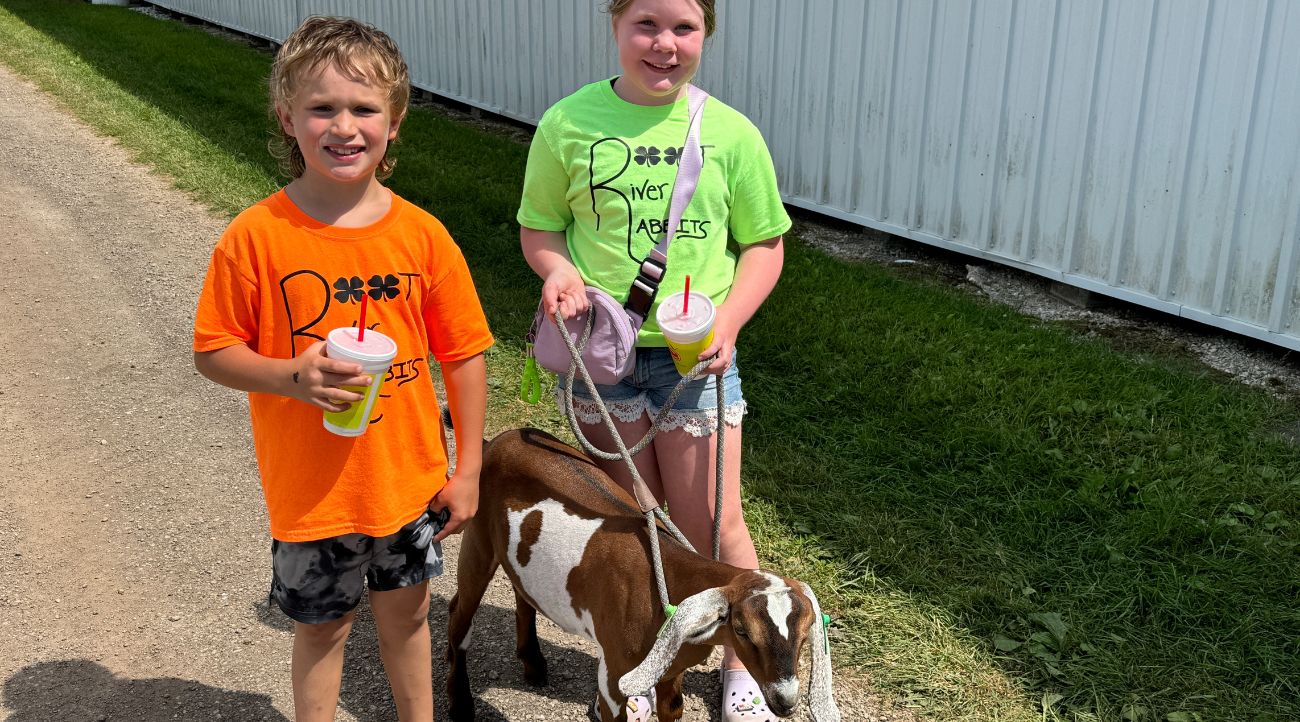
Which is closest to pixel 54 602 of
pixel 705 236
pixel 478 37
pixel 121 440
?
pixel 121 440

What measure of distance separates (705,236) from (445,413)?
1809 millimetres

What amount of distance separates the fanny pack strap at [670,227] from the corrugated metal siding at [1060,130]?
154 inches

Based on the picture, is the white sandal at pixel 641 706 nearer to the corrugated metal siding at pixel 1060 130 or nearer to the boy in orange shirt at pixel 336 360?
the boy in orange shirt at pixel 336 360

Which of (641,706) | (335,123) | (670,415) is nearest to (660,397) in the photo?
(670,415)

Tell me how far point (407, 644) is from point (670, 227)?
1238 millimetres

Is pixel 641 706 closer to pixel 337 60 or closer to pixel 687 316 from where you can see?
pixel 687 316

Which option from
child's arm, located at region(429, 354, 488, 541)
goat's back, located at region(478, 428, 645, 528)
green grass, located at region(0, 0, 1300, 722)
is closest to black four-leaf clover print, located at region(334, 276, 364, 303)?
child's arm, located at region(429, 354, 488, 541)

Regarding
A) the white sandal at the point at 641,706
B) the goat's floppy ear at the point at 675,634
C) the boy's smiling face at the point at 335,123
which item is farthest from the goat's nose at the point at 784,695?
the boy's smiling face at the point at 335,123

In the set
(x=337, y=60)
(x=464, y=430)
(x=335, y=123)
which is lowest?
(x=464, y=430)

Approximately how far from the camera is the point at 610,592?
9.16 ft

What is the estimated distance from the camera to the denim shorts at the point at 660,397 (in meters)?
3.05

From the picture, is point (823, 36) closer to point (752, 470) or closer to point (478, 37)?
point (752, 470)

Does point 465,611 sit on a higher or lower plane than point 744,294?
lower

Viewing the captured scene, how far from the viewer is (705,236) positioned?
2988 millimetres
